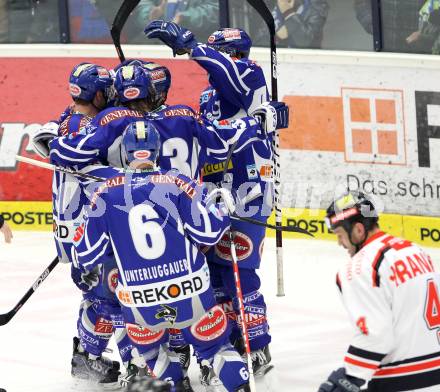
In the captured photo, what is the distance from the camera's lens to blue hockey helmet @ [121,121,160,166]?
16.4ft

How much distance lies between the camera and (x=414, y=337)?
12.8 feet

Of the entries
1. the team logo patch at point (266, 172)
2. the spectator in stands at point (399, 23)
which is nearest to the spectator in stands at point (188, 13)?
the spectator in stands at point (399, 23)

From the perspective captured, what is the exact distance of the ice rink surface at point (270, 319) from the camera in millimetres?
6289

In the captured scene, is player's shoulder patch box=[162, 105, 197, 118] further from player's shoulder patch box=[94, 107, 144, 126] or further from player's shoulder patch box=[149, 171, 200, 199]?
player's shoulder patch box=[149, 171, 200, 199]

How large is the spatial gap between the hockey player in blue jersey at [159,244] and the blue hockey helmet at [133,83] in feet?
1.63

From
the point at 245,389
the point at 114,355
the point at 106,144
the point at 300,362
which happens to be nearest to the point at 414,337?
the point at 245,389

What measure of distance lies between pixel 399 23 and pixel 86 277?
12.2 ft

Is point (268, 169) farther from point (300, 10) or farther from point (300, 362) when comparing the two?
point (300, 10)

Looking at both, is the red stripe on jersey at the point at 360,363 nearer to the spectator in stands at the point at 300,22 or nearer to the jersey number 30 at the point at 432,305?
→ the jersey number 30 at the point at 432,305

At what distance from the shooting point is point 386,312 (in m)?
3.82

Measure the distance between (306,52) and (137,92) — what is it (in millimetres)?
3442

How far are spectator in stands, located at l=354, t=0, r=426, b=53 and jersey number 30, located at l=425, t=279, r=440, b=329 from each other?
480 cm

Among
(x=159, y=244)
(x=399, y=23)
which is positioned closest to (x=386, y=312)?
(x=159, y=244)

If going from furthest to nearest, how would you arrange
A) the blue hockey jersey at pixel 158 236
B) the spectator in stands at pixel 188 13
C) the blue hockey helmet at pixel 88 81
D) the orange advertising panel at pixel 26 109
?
the orange advertising panel at pixel 26 109 → the spectator in stands at pixel 188 13 → the blue hockey helmet at pixel 88 81 → the blue hockey jersey at pixel 158 236
